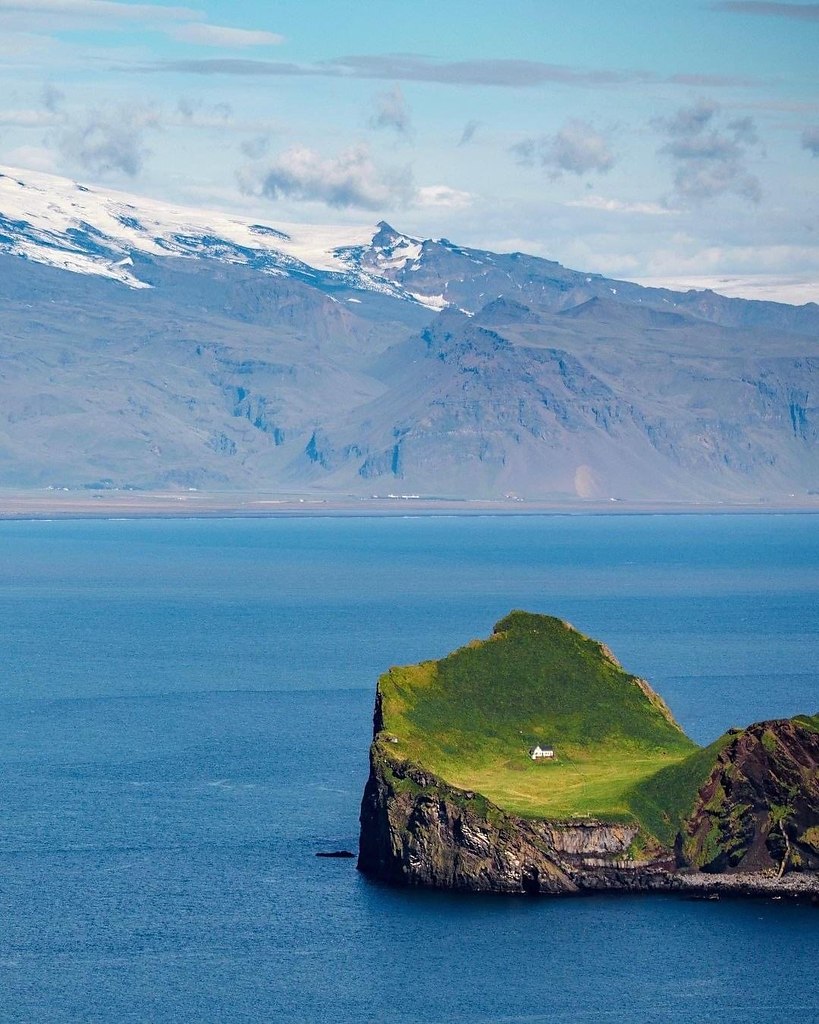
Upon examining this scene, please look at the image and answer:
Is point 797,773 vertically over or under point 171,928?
over

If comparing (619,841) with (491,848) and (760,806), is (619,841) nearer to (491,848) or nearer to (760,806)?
(491,848)

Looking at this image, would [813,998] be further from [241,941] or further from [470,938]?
[241,941]

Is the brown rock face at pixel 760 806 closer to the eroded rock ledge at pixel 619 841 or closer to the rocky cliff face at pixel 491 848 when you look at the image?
the eroded rock ledge at pixel 619 841

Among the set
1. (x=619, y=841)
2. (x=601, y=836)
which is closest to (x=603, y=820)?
(x=601, y=836)

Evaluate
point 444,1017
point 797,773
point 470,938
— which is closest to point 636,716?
point 797,773

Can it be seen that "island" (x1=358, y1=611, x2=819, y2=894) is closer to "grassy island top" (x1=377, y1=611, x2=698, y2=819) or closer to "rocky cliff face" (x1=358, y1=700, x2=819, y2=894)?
"rocky cliff face" (x1=358, y1=700, x2=819, y2=894)

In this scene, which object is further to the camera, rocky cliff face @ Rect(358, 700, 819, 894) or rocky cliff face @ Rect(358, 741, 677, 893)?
rocky cliff face @ Rect(358, 700, 819, 894)

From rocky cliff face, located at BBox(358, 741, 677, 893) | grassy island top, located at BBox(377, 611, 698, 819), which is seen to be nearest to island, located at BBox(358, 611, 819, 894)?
rocky cliff face, located at BBox(358, 741, 677, 893)
